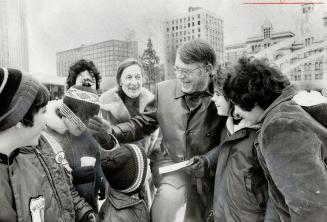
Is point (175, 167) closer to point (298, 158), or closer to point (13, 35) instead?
point (298, 158)

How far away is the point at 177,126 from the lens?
1938mm

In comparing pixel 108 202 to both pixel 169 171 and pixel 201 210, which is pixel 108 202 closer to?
pixel 169 171

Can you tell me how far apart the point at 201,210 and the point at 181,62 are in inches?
34.5

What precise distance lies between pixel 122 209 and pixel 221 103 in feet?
2.41

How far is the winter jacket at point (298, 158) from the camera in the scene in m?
1.10

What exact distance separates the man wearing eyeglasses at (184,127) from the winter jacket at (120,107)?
0.11ft

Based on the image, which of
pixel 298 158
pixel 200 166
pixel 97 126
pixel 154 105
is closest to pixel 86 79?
pixel 97 126

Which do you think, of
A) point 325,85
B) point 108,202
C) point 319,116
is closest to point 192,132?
point 108,202

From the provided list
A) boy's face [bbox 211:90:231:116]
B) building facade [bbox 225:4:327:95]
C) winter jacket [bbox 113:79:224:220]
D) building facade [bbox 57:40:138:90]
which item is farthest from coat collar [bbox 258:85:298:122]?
building facade [bbox 57:40:138:90]

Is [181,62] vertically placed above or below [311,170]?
above

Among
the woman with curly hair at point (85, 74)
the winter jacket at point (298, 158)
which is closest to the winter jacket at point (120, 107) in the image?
the woman with curly hair at point (85, 74)

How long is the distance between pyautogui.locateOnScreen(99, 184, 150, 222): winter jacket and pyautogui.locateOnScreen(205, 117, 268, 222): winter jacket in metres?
0.41

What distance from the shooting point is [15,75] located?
125cm

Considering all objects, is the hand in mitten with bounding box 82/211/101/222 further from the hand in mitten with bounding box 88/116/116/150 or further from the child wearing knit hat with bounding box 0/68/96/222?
the hand in mitten with bounding box 88/116/116/150
